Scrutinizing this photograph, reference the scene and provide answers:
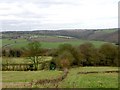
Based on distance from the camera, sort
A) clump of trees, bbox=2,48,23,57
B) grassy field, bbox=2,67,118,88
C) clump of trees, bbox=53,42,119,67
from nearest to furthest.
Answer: grassy field, bbox=2,67,118,88 < clump of trees, bbox=53,42,119,67 < clump of trees, bbox=2,48,23,57

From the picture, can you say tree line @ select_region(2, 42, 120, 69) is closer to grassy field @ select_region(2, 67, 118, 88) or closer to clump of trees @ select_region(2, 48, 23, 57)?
clump of trees @ select_region(2, 48, 23, 57)

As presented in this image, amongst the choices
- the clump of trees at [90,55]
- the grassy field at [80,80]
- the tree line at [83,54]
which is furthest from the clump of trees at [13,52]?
the grassy field at [80,80]

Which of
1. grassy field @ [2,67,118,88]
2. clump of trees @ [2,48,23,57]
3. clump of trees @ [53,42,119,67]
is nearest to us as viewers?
grassy field @ [2,67,118,88]

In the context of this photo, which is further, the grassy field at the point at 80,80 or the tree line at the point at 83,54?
the tree line at the point at 83,54

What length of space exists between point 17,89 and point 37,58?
48.8 meters

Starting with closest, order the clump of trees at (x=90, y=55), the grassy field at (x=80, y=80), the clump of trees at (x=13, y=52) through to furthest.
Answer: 1. the grassy field at (x=80, y=80)
2. the clump of trees at (x=90, y=55)
3. the clump of trees at (x=13, y=52)

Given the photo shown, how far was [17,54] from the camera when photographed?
7050 centimetres

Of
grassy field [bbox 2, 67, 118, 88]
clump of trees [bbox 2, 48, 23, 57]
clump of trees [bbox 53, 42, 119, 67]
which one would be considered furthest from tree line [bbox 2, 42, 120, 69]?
grassy field [bbox 2, 67, 118, 88]

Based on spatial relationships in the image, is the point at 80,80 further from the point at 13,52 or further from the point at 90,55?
the point at 13,52

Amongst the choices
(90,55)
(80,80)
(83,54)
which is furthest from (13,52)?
(80,80)

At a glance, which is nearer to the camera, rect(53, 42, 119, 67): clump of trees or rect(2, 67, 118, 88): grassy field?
rect(2, 67, 118, 88): grassy field

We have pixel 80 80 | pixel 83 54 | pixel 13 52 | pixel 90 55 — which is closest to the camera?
pixel 80 80

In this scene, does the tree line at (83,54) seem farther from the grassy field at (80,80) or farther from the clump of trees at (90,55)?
the grassy field at (80,80)

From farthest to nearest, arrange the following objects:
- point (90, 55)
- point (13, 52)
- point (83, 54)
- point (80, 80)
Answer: point (13, 52) < point (83, 54) < point (90, 55) < point (80, 80)
